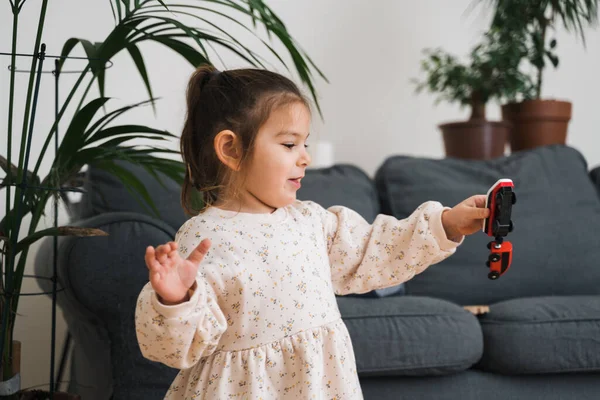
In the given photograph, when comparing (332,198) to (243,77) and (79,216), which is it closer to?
(79,216)

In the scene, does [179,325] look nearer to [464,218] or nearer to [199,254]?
[199,254]

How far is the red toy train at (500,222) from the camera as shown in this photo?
1144 mm

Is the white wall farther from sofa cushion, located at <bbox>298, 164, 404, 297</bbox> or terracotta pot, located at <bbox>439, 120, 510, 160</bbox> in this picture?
sofa cushion, located at <bbox>298, 164, 404, 297</bbox>

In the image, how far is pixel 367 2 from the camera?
2.98m

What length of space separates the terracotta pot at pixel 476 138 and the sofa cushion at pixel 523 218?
26 cm

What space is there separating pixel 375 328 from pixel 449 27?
186 centimetres

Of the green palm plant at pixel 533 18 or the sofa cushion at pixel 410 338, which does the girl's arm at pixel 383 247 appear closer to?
the sofa cushion at pixel 410 338

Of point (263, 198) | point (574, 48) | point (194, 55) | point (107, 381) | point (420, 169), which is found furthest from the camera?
point (574, 48)

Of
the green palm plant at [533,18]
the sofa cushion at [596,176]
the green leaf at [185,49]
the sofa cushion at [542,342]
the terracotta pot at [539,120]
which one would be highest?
the green palm plant at [533,18]

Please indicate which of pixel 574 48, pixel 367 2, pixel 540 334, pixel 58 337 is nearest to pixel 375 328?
pixel 540 334

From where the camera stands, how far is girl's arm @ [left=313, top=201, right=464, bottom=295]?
127cm

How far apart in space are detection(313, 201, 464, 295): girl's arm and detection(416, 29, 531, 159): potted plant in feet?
4.84

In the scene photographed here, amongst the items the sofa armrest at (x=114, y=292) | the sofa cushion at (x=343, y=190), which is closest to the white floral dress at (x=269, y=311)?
the sofa armrest at (x=114, y=292)

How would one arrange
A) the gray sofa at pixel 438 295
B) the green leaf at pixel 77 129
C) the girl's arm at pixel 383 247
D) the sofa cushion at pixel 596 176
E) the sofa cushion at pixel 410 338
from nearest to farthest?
1. the girl's arm at pixel 383 247
2. the green leaf at pixel 77 129
3. the gray sofa at pixel 438 295
4. the sofa cushion at pixel 410 338
5. the sofa cushion at pixel 596 176
